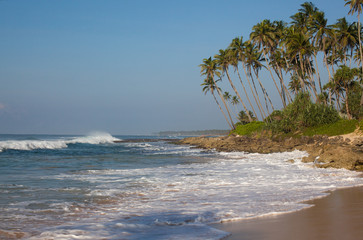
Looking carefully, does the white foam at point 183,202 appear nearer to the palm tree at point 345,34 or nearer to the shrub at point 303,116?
the shrub at point 303,116

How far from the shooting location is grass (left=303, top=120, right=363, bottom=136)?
88.2 feet

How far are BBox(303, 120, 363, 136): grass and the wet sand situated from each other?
74.9 feet

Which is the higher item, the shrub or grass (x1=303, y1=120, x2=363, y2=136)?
the shrub

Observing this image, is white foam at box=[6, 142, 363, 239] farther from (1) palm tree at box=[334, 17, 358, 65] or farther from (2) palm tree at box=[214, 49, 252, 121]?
(2) palm tree at box=[214, 49, 252, 121]

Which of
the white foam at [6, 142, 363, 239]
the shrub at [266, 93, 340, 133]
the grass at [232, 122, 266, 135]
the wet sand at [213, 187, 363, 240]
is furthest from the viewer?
the grass at [232, 122, 266, 135]

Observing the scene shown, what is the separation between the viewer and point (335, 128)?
92.8ft

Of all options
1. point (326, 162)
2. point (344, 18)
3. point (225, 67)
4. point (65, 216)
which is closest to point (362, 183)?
point (326, 162)

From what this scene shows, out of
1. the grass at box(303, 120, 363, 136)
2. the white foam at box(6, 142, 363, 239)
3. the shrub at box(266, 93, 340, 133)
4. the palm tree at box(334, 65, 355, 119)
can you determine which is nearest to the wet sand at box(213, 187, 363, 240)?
the white foam at box(6, 142, 363, 239)

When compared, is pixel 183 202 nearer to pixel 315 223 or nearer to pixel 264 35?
pixel 315 223

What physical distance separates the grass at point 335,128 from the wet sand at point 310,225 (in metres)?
22.8

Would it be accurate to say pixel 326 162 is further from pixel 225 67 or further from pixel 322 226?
pixel 225 67

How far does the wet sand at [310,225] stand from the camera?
13.6 ft

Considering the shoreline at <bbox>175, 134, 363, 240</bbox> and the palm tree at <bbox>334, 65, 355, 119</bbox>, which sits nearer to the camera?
the shoreline at <bbox>175, 134, 363, 240</bbox>

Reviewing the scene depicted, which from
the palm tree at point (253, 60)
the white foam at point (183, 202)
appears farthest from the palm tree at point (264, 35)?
the white foam at point (183, 202)
